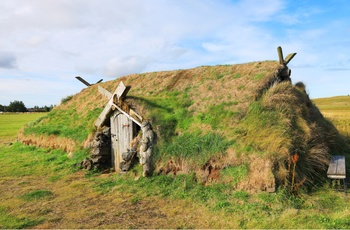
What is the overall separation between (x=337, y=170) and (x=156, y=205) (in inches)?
210

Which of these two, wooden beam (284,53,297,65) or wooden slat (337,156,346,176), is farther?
wooden beam (284,53,297,65)

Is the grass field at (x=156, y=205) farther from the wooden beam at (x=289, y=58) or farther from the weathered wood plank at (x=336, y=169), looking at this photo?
the wooden beam at (x=289, y=58)

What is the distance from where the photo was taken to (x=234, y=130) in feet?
31.4

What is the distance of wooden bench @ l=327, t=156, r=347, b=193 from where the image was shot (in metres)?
7.99

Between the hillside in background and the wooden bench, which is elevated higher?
the hillside in background

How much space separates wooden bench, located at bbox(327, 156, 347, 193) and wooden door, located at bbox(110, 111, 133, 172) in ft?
23.6

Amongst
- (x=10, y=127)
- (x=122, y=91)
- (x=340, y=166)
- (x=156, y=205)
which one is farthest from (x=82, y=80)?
(x=10, y=127)

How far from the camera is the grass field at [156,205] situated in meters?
6.72

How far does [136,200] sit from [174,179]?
1.53 meters

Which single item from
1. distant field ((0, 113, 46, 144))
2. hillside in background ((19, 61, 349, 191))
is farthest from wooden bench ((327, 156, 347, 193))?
distant field ((0, 113, 46, 144))

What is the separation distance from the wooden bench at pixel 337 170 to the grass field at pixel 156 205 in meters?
0.50

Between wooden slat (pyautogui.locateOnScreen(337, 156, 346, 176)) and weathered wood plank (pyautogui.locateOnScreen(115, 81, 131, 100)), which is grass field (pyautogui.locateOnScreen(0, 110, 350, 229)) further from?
weathered wood plank (pyautogui.locateOnScreen(115, 81, 131, 100))

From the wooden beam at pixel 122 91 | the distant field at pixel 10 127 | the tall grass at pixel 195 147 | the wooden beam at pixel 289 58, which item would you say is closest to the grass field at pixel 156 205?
the tall grass at pixel 195 147

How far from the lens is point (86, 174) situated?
11.5m
